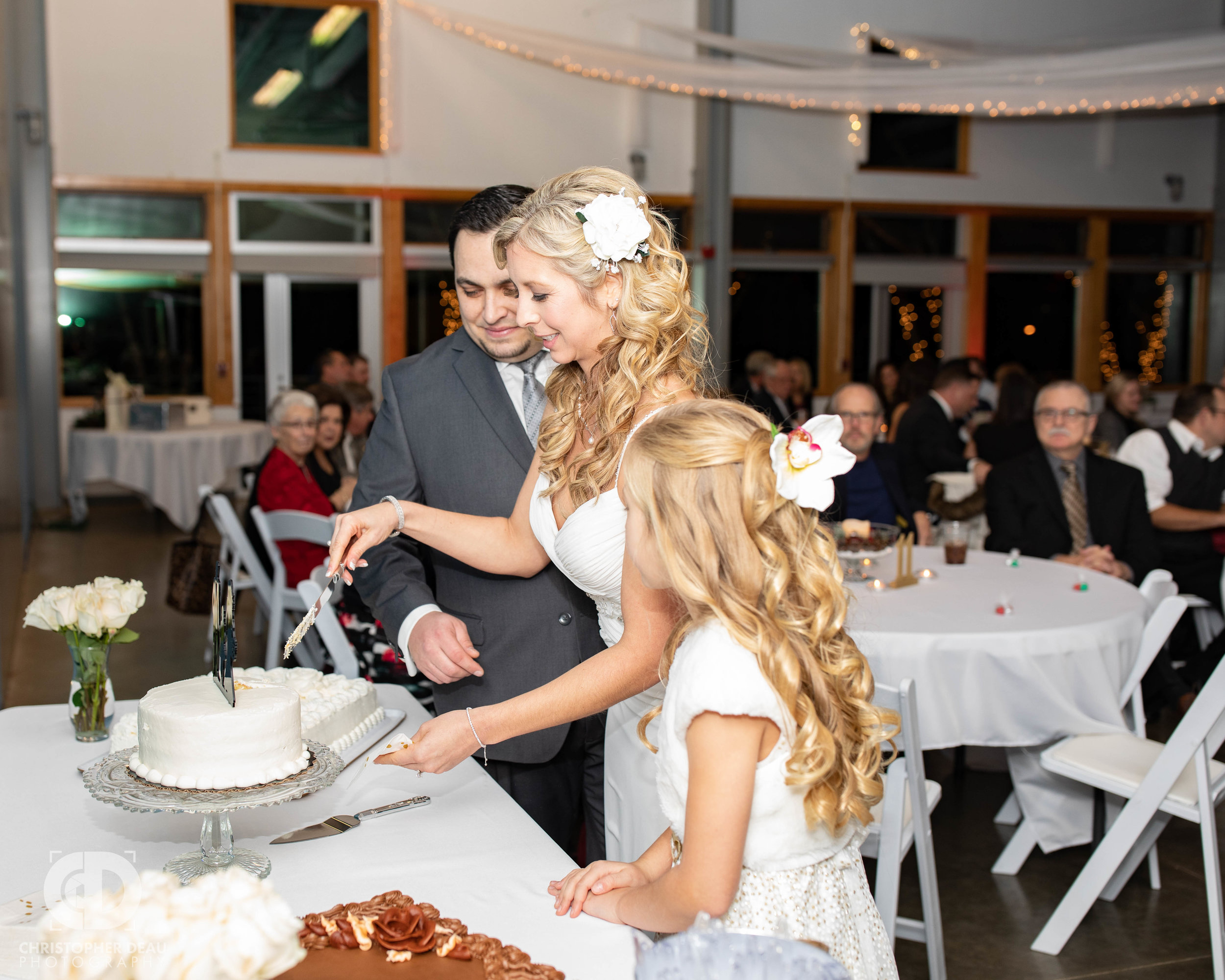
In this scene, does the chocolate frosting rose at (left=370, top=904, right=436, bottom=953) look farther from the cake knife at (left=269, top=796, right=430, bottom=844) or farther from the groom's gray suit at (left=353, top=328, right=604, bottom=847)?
the groom's gray suit at (left=353, top=328, right=604, bottom=847)

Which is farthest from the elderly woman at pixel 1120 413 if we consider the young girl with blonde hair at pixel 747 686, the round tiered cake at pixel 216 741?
the round tiered cake at pixel 216 741

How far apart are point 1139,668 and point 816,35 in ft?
34.1

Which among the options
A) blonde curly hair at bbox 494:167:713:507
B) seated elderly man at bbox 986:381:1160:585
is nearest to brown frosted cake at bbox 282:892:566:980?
blonde curly hair at bbox 494:167:713:507

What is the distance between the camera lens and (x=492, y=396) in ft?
6.94

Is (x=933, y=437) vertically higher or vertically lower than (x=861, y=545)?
higher

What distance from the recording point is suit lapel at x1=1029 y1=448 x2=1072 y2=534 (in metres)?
4.23

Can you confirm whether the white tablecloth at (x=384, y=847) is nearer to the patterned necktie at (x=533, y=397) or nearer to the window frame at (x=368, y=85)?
the patterned necktie at (x=533, y=397)

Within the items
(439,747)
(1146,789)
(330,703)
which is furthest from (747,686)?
(1146,789)

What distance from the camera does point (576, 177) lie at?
5.69ft

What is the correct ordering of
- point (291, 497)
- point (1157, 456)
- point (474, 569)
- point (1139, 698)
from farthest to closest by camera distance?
point (1157, 456) → point (291, 497) → point (1139, 698) → point (474, 569)

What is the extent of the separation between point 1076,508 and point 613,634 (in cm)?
300

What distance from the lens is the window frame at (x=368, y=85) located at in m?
10.9

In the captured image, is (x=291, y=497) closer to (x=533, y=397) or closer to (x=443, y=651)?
(x=533, y=397)

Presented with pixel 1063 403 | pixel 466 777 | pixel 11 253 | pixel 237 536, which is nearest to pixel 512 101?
Result: pixel 11 253
